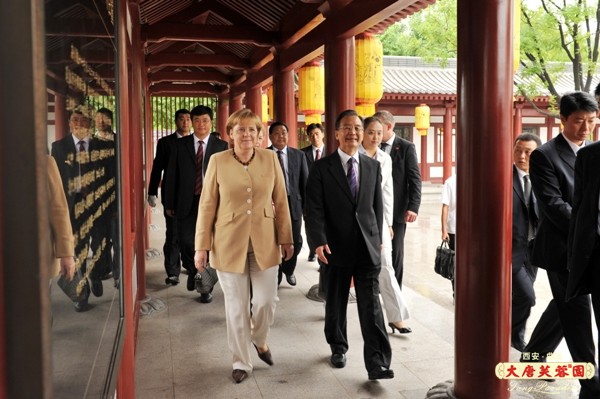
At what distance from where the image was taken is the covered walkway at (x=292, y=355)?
3400mm

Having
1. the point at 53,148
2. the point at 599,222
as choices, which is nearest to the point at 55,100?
the point at 53,148

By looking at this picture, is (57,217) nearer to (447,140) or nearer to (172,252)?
(172,252)

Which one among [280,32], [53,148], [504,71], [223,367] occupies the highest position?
[280,32]

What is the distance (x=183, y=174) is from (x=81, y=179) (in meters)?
4.73

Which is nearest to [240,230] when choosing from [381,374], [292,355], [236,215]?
[236,215]

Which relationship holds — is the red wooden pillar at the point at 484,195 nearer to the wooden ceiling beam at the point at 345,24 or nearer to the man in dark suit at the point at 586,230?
the man in dark suit at the point at 586,230

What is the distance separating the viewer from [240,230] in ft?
11.5

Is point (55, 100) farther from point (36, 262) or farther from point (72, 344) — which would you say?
point (72, 344)

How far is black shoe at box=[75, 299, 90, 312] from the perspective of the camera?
3.07ft

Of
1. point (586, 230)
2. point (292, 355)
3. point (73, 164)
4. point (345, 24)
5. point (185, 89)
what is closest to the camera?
point (73, 164)

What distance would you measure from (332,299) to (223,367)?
84cm

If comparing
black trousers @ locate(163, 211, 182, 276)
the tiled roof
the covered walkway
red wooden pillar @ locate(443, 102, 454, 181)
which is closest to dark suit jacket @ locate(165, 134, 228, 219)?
black trousers @ locate(163, 211, 182, 276)

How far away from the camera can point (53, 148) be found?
756 millimetres

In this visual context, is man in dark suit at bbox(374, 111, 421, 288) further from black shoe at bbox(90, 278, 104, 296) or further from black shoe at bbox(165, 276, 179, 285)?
black shoe at bbox(90, 278, 104, 296)
